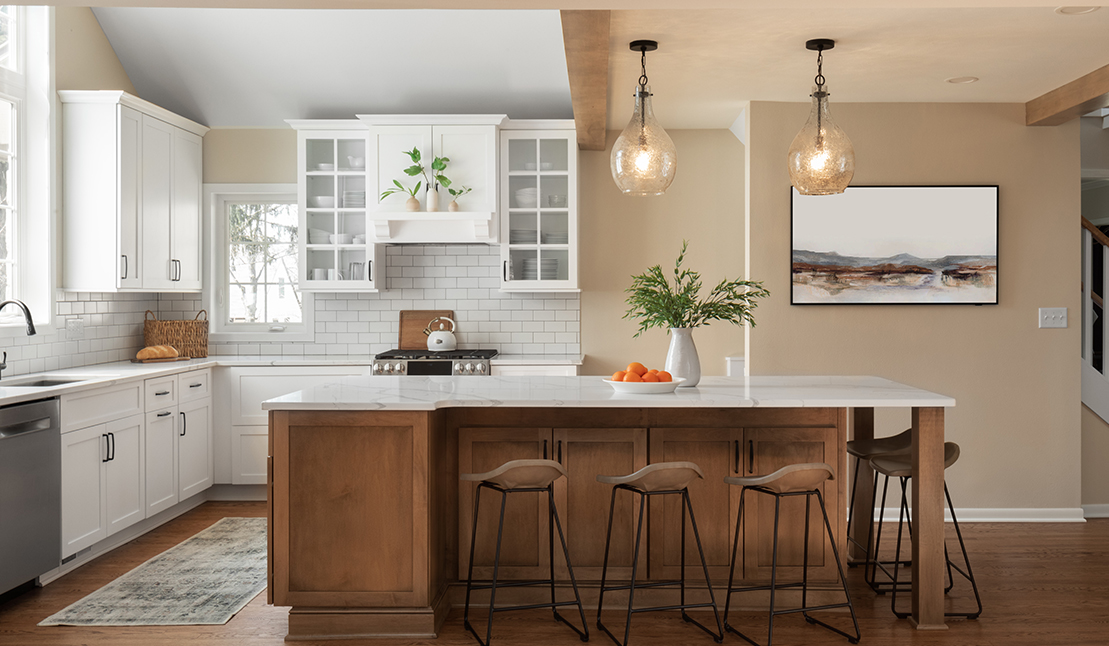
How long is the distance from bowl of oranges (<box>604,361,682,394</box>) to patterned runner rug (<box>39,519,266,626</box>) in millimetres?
1922

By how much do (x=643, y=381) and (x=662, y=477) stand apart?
19.2 inches

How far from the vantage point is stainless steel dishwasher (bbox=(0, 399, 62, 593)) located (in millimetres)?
3457

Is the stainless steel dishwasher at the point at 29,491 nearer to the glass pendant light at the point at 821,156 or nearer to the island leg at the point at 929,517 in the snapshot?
the glass pendant light at the point at 821,156

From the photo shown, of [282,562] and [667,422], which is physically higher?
[667,422]

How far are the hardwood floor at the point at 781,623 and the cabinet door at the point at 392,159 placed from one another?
267 centimetres

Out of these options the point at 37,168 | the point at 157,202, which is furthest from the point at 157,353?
the point at 37,168

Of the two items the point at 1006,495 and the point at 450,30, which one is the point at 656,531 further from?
the point at 450,30

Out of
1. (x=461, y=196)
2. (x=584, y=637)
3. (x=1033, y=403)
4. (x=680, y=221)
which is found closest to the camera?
(x=584, y=637)

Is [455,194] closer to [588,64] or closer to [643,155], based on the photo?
[588,64]

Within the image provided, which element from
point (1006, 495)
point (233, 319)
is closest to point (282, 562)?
point (233, 319)

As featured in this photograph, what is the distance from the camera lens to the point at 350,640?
318 cm

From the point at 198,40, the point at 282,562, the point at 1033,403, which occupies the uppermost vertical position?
the point at 198,40

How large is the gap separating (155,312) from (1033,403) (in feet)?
19.8

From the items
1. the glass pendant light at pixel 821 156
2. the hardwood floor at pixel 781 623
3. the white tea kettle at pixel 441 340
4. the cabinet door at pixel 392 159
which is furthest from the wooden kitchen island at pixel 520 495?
the cabinet door at pixel 392 159
